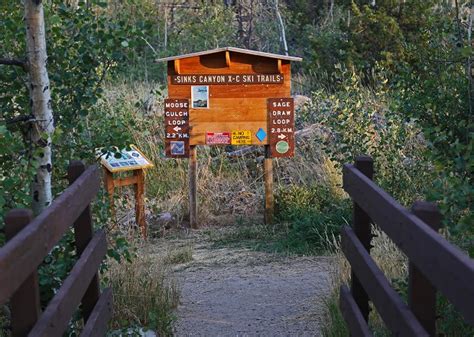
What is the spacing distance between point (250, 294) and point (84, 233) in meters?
3.38

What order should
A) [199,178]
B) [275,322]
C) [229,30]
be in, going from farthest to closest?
[229,30] → [199,178] → [275,322]

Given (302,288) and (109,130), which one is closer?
(109,130)

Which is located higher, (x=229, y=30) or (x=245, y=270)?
(x=229, y=30)

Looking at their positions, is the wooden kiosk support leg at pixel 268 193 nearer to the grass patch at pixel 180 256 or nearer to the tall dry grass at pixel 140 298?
the grass patch at pixel 180 256

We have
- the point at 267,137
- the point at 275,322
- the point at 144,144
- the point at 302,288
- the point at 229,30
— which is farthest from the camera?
the point at 229,30

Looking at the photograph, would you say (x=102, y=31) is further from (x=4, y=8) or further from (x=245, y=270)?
(x=245, y=270)

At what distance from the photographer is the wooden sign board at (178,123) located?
10586 millimetres

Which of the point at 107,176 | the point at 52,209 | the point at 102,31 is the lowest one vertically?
the point at 107,176

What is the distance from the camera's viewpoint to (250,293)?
24.6ft

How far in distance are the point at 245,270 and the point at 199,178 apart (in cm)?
336

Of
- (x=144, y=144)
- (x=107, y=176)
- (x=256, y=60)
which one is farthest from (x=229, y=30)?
(x=107, y=176)

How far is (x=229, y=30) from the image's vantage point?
797 inches

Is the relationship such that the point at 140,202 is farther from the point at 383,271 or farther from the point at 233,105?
the point at 383,271

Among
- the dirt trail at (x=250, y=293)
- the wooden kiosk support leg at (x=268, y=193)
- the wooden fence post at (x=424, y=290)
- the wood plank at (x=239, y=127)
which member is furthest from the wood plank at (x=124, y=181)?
the wooden fence post at (x=424, y=290)
